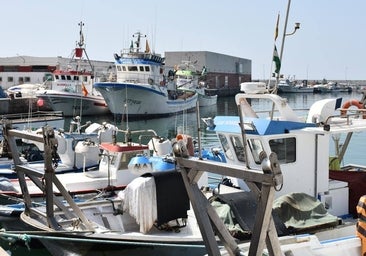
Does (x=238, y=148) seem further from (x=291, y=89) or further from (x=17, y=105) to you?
(x=291, y=89)

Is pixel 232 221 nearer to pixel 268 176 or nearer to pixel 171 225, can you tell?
pixel 171 225

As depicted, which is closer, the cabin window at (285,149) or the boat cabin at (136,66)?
the cabin window at (285,149)

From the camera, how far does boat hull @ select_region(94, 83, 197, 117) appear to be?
135 feet

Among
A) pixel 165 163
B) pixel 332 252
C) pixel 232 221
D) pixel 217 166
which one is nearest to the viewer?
pixel 217 166

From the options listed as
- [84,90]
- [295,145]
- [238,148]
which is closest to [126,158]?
[238,148]

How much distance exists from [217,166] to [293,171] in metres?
4.28

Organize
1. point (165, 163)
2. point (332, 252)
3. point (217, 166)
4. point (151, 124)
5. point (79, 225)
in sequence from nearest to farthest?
1. point (217, 166)
2. point (332, 252)
3. point (79, 225)
4. point (165, 163)
5. point (151, 124)

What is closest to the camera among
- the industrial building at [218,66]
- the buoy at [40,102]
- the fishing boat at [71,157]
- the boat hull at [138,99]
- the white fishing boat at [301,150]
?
the white fishing boat at [301,150]

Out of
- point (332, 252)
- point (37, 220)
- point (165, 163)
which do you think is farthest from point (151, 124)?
point (332, 252)

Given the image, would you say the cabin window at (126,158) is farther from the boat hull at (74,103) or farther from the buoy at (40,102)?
the buoy at (40,102)

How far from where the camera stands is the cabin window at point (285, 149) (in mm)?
9320

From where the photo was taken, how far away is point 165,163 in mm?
12078

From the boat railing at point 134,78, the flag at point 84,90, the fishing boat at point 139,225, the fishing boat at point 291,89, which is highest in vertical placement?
the boat railing at point 134,78

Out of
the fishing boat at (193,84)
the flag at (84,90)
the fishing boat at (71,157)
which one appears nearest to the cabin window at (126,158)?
the fishing boat at (71,157)
